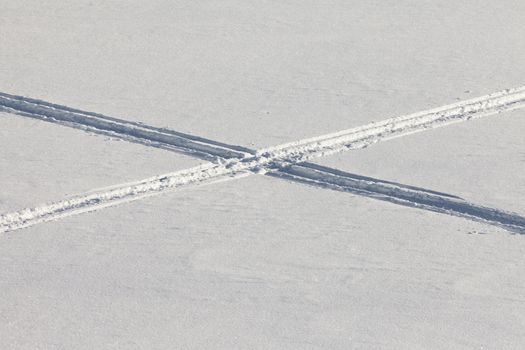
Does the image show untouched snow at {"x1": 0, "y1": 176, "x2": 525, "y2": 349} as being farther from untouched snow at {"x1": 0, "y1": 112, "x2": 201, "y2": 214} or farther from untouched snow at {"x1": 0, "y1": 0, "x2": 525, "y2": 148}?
untouched snow at {"x1": 0, "y1": 0, "x2": 525, "y2": 148}

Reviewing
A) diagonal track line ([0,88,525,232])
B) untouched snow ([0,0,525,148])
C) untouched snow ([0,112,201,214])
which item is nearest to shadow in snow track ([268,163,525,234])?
diagonal track line ([0,88,525,232])

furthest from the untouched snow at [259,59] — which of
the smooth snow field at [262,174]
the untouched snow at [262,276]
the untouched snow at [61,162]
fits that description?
the untouched snow at [262,276]

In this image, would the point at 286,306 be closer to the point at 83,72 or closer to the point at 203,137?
the point at 203,137

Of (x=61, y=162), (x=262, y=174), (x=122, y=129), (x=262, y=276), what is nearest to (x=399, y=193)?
(x=262, y=174)

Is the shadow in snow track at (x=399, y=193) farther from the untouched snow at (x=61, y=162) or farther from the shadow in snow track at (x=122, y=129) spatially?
the untouched snow at (x=61, y=162)

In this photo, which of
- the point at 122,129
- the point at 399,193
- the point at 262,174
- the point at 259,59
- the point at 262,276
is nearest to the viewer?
the point at 262,276

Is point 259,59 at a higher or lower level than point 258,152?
higher

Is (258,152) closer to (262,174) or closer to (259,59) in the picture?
(262,174)
